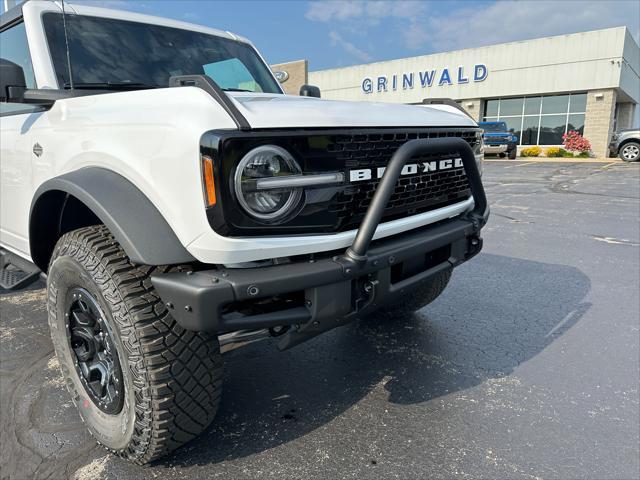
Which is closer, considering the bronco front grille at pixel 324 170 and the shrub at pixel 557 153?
the bronco front grille at pixel 324 170

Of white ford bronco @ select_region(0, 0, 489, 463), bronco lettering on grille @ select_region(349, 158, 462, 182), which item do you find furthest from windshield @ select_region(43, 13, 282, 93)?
bronco lettering on grille @ select_region(349, 158, 462, 182)

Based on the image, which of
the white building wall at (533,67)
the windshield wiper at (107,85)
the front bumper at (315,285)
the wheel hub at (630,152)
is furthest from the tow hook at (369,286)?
the white building wall at (533,67)

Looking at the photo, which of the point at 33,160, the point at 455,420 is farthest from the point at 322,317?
the point at 33,160

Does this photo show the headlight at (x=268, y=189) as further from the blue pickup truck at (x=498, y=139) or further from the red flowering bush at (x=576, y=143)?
the red flowering bush at (x=576, y=143)

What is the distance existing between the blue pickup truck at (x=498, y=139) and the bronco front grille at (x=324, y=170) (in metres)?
21.9

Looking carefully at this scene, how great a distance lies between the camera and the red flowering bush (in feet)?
79.7

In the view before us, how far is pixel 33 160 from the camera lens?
250 centimetres

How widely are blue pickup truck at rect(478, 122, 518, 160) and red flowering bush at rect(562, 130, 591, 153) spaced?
368cm

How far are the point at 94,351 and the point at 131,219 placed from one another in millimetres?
799

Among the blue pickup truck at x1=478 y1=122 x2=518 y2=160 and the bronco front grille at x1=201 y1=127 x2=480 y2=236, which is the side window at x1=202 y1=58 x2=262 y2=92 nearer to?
the bronco front grille at x1=201 y1=127 x2=480 y2=236

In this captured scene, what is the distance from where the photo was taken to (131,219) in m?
1.66

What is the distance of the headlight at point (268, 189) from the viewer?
1.61m

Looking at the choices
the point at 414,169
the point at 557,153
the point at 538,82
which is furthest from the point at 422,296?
the point at 538,82

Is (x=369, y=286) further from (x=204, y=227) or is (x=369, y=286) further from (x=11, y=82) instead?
(x=11, y=82)
